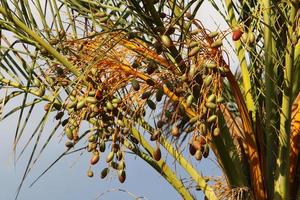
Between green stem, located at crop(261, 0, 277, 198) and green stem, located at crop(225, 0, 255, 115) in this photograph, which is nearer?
green stem, located at crop(261, 0, 277, 198)

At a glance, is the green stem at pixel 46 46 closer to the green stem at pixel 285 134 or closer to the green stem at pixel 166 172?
the green stem at pixel 166 172

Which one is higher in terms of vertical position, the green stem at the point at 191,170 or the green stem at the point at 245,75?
the green stem at the point at 245,75

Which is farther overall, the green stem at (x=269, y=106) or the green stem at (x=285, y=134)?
the green stem at (x=269, y=106)

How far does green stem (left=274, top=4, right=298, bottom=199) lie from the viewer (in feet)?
9.14

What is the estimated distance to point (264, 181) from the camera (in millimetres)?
3016

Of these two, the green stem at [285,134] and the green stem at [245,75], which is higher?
the green stem at [245,75]

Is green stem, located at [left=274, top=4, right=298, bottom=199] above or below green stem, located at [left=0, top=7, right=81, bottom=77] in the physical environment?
below

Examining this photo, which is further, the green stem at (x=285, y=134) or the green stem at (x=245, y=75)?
the green stem at (x=245, y=75)

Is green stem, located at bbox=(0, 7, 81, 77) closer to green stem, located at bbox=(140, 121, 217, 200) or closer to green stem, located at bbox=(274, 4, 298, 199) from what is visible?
green stem, located at bbox=(140, 121, 217, 200)

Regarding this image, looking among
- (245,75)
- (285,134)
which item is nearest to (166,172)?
(245,75)

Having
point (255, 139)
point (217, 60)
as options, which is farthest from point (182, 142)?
point (217, 60)

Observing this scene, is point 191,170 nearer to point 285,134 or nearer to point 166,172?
point 166,172

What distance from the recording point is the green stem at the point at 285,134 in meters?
2.79

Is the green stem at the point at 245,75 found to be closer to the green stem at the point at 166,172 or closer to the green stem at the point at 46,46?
the green stem at the point at 166,172
